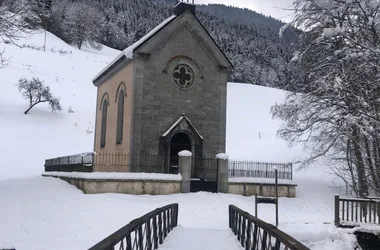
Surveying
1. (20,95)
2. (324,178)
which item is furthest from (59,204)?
(20,95)

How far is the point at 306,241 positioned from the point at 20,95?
49.1 m

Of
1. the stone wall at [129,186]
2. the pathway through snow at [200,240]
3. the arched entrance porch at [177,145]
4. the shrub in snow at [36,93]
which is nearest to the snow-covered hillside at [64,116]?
the shrub in snow at [36,93]

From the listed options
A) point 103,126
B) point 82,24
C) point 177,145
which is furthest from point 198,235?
point 82,24

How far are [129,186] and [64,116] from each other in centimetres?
3430

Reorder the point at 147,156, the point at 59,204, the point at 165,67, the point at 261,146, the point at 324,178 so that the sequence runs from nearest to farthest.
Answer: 1. the point at 59,204
2. the point at 147,156
3. the point at 165,67
4. the point at 324,178
5. the point at 261,146

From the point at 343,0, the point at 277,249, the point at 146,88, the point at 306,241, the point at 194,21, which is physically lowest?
the point at 306,241

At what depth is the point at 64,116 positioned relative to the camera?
48906 mm

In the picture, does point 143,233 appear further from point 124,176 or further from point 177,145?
point 177,145

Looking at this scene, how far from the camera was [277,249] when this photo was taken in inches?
228

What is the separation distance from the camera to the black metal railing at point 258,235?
4.98 m

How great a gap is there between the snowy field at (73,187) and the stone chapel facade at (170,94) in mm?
4012

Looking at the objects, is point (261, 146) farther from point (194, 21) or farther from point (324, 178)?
point (194, 21)

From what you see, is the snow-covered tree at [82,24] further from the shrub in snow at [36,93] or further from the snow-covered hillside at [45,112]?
the shrub in snow at [36,93]

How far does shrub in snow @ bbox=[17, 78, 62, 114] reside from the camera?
47287mm
